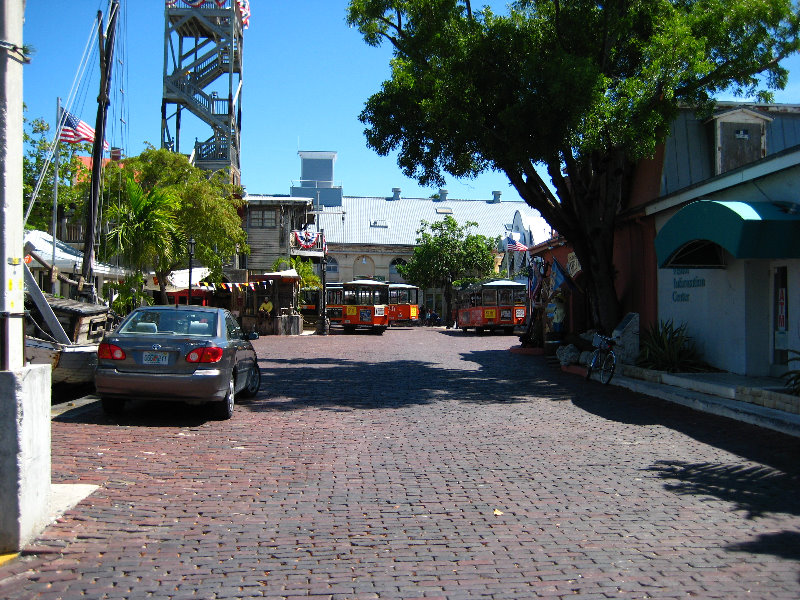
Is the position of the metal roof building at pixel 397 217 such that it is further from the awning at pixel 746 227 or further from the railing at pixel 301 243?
the awning at pixel 746 227

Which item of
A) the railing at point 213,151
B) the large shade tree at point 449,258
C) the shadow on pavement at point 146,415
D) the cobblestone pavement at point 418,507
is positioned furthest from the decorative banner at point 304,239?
the cobblestone pavement at point 418,507

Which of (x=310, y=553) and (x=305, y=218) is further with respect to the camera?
(x=305, y=218)

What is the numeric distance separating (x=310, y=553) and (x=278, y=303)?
3058 cm

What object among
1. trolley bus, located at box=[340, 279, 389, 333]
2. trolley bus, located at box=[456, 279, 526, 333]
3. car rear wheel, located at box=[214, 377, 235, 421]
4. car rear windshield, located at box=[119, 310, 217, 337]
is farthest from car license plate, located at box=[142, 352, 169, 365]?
trolley bus, located at box=[340, 279, 389, 333]

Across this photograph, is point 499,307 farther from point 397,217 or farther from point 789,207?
point 397,217

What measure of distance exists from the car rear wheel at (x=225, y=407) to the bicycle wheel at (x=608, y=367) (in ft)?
25.3

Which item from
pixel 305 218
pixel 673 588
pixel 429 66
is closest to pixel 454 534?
pixel 673 588

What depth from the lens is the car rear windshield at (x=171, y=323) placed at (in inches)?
380

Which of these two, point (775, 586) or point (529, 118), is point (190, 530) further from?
point (529, 118)

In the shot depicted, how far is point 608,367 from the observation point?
14.3 m

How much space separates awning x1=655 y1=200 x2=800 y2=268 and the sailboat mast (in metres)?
11.7

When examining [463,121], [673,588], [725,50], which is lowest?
[673,588]

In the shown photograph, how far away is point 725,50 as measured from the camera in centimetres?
1578

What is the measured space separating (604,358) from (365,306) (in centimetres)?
2474
